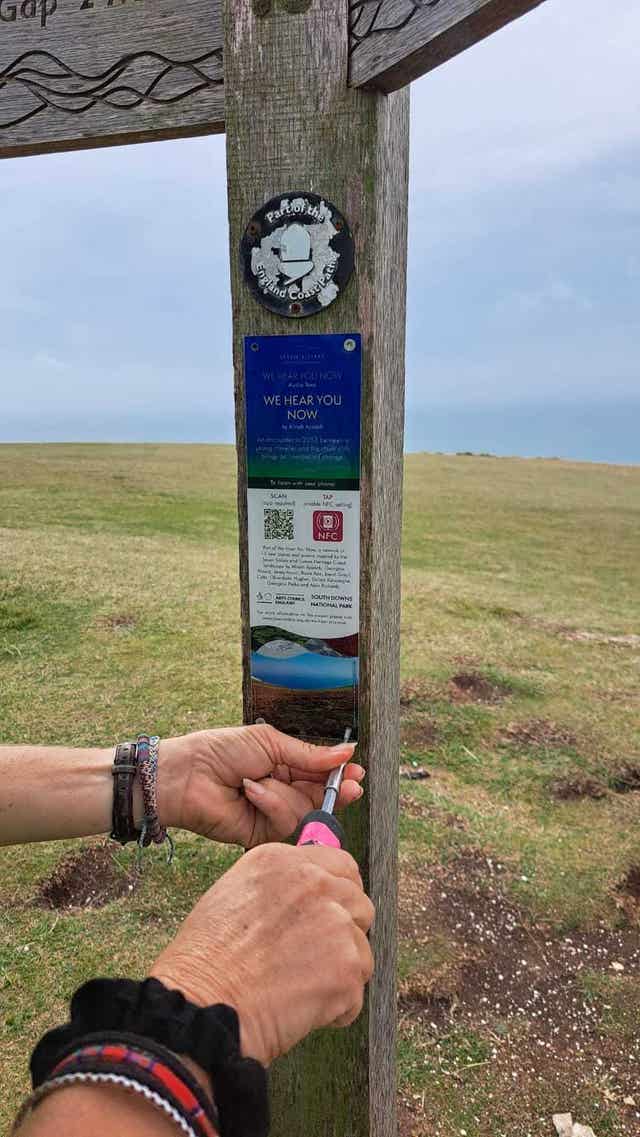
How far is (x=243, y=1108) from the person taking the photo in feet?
3.58

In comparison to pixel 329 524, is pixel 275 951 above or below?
below

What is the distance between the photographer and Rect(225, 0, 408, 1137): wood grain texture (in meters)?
1.84

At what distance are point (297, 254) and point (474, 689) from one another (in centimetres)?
526

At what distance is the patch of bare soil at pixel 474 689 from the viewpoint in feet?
21.3

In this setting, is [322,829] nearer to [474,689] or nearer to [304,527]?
[304,527]

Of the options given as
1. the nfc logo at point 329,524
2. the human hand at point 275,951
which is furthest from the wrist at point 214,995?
the nfc logo at point 329,524

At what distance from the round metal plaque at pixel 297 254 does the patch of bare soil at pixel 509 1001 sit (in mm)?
2889

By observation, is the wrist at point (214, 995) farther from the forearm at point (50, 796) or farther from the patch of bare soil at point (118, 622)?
the patch of bare soil at point (118, 622)

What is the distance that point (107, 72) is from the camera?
205 centimetres

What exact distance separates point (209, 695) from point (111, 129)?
4.43 m

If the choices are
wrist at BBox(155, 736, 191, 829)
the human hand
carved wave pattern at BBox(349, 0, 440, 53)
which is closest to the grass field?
Result: wrist at BBox(155, 736, 191, 829)

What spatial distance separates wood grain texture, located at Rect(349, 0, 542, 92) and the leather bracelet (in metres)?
1.73

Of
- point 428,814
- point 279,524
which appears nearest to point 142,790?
point 279,524

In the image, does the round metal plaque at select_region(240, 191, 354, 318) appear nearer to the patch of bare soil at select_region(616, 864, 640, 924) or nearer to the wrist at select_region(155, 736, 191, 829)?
the wrist at select_region(155, 736, 191, 829)
